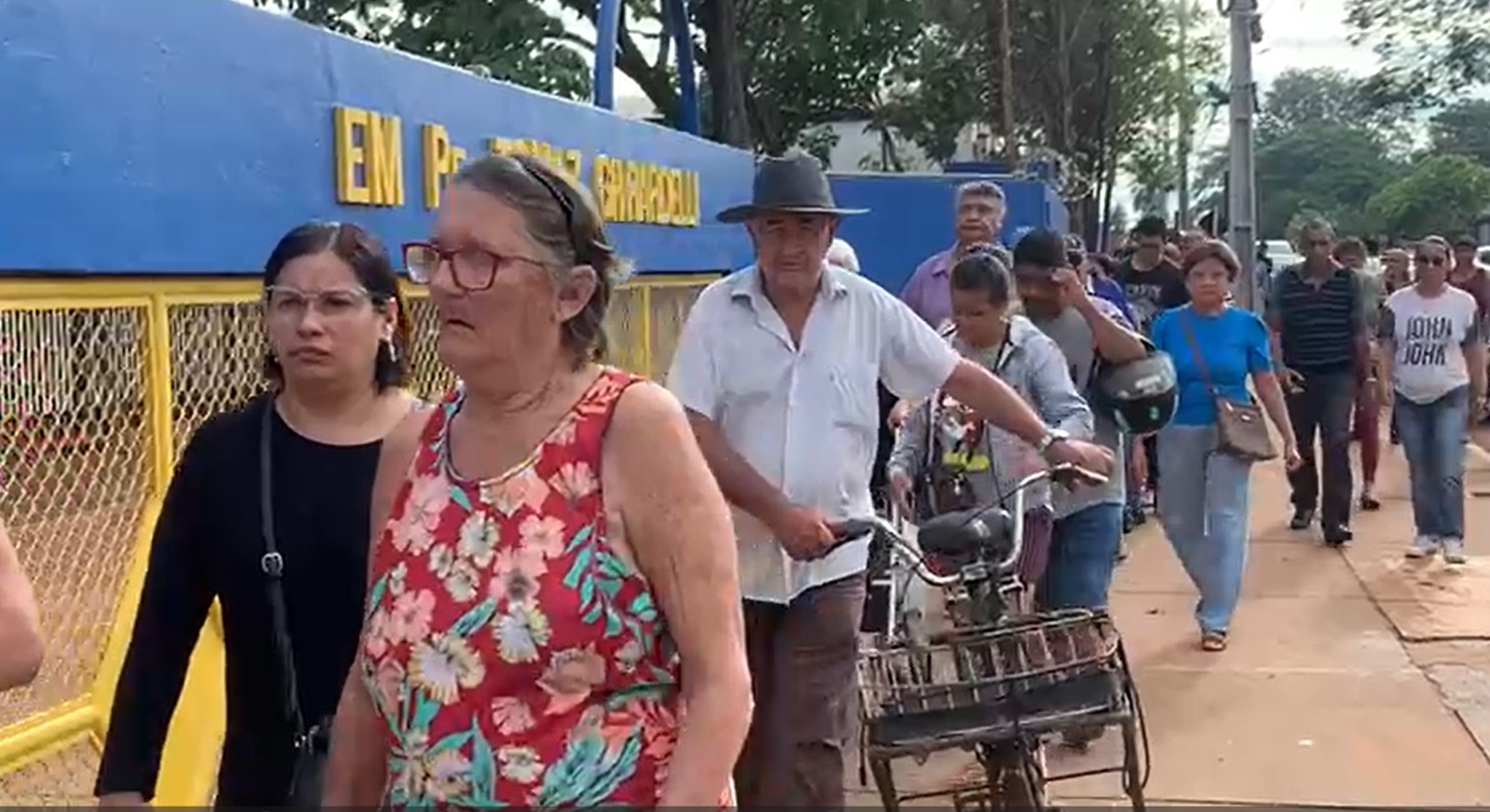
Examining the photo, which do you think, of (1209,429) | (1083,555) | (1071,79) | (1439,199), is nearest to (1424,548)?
(1209,429)

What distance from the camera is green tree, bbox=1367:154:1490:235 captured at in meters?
62.7

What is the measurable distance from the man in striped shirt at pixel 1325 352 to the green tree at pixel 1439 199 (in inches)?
2145

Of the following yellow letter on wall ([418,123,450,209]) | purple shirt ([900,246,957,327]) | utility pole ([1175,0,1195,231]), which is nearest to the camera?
yellow letter on wall ([418,123,450,209])

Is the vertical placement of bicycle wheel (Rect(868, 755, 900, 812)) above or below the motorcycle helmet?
below

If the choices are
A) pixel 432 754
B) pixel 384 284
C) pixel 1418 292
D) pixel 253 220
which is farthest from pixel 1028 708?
pixel 1418 292

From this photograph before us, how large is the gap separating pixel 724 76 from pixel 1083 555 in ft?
49.7

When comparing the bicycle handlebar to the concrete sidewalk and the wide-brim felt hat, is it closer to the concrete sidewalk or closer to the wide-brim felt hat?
the wide-brim felt hat

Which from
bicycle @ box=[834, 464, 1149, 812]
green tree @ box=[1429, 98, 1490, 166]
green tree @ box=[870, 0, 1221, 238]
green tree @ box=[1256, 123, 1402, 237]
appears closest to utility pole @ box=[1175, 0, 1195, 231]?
green tree @ box=[870, 0, 1221, 238]

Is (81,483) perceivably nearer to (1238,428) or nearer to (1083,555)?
(1083,555)

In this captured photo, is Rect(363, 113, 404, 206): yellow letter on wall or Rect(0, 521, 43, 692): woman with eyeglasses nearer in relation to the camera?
Rect(0, 521, 43, 692): woman with eyeglasses

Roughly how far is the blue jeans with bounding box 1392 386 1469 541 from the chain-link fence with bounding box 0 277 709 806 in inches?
272

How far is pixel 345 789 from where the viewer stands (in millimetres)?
2445

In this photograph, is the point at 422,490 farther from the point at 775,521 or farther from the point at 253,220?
the point at 253,220

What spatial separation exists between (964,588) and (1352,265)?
7.49m
